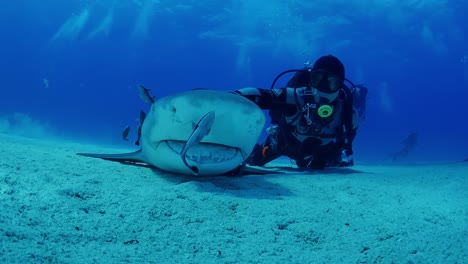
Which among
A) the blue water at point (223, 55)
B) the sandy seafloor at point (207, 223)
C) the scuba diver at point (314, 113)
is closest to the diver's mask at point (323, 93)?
the scuba diver at point (314, 113)

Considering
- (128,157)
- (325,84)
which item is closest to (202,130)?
(128,157)

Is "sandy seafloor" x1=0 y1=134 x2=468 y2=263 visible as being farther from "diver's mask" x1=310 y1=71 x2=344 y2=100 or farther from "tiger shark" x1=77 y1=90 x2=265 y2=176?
"diver's mask" x1=310 y1=71 x2=344 y2=100

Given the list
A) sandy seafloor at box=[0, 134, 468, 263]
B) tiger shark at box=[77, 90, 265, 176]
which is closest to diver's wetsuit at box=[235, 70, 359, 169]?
tiger shark at box=[77, 90, 265, 176]

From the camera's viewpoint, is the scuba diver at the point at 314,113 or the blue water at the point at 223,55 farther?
the blue water at the point at 223,55

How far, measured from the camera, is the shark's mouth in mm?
2896

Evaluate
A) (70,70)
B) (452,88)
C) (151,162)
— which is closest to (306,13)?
(151,162)

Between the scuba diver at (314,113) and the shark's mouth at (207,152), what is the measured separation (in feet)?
7.78

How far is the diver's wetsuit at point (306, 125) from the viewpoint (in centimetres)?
562

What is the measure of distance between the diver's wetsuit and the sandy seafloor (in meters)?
2.79

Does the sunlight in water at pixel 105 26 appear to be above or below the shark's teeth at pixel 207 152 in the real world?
above

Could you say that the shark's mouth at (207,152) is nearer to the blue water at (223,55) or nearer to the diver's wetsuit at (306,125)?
the diver's wetsuit at (306,125)

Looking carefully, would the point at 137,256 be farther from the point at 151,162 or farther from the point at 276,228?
the point at 151,162

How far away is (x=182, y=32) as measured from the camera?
1957 inches

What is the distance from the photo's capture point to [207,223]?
6.51 ft
